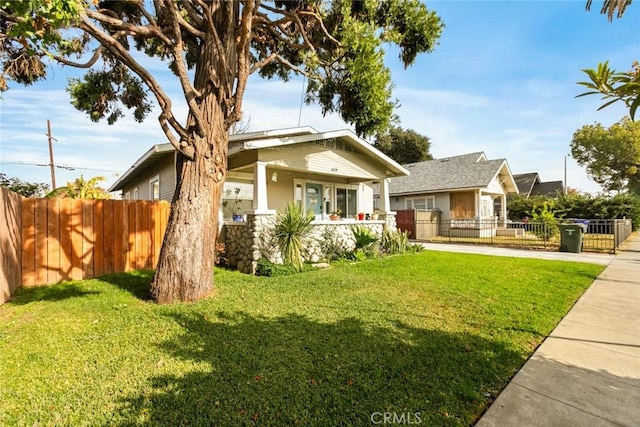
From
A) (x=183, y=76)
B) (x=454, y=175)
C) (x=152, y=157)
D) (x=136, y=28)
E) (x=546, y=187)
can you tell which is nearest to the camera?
(x=136, y=28)

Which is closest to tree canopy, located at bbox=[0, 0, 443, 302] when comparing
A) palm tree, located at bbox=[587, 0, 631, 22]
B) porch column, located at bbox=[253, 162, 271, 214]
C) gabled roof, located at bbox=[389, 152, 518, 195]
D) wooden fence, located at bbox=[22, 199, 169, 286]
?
porch column, located at bbox=[253, 162, 271, 214]

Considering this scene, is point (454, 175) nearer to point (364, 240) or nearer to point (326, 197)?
point (326, 197)

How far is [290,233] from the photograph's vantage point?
344 inches

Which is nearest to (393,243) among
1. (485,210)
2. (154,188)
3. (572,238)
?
(572,238)

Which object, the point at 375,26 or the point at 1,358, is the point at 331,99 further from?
the point at 1,358

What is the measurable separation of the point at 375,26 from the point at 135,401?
28.9ft

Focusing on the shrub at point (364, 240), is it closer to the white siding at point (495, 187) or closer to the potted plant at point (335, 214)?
Result: the potted plant at point (335, 214)

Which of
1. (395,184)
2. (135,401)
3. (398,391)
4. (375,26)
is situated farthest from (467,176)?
(135,401)

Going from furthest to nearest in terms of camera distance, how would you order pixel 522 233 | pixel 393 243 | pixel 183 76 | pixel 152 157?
pixel 522 233 < pixel 393 243 < pixel 152 157 < pixel 183 76

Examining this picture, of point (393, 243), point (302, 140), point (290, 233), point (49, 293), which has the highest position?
point (302, 140)

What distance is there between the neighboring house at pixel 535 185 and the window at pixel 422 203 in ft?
62.4

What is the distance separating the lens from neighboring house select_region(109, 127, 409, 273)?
8.80 metres

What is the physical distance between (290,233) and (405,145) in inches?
1309

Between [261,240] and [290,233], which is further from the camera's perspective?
[290,233]
